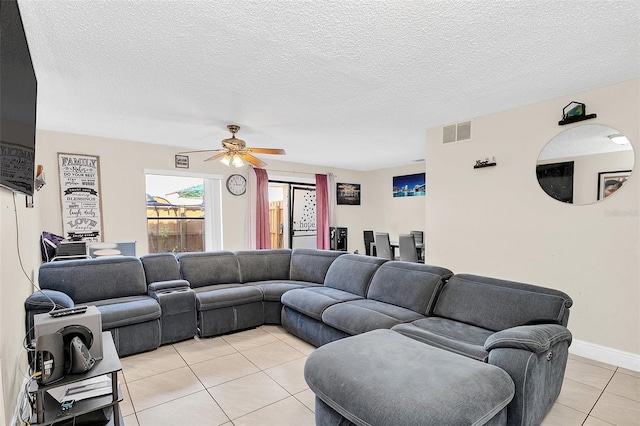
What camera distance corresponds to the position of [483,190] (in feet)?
11.0

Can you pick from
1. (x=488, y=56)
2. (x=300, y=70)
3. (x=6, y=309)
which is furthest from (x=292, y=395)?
(x=488, y=56)

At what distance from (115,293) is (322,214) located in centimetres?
415

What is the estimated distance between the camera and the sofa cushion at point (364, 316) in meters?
2.40

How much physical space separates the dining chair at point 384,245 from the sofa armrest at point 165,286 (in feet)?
11.2

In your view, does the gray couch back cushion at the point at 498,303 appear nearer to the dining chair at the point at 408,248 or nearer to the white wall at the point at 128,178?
the dining chair at the point at 408,248

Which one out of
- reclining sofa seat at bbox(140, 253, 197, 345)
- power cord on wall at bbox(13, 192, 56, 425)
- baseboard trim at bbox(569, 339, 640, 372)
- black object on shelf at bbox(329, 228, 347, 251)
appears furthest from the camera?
black object on shelf at bbox(329, 228, 347, 251)

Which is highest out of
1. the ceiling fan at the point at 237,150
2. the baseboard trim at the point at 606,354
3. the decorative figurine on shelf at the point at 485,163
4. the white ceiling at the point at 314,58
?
the white ceiling at the point at 314,58

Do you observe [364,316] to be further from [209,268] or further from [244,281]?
[209,268]

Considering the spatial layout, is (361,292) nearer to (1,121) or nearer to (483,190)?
(483,190)

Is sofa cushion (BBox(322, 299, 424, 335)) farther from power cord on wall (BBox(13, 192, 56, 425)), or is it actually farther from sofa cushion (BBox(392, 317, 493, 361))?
power cord on wall (BBox(13, 192, 56, 425))

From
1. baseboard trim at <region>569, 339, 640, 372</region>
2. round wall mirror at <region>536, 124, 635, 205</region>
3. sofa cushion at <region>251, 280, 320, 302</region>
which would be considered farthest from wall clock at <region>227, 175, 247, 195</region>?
baseboard trim at <region>569, 339, 640, 372</region>

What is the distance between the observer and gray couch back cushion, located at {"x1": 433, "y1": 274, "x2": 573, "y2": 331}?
1.99 meters

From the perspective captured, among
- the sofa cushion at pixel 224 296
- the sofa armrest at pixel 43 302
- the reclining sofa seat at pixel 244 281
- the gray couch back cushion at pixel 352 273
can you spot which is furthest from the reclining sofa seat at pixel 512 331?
the sofa armrest at pixel 43 302

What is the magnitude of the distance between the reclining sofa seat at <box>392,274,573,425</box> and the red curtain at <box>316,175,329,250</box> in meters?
4.12
